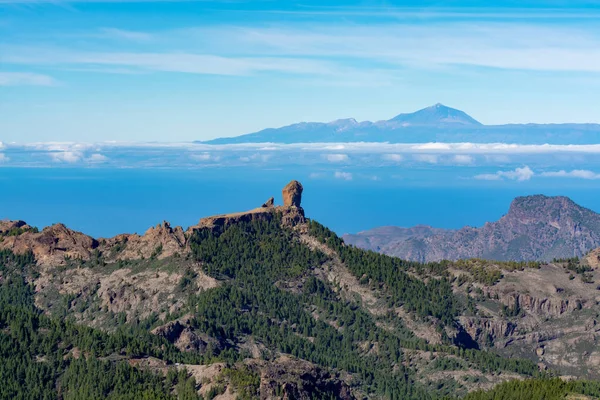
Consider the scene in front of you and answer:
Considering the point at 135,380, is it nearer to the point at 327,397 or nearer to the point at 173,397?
the point at 173,397

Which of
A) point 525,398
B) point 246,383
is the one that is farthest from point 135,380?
point 525,398

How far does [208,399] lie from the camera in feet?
613

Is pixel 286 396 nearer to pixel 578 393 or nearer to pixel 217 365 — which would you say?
pixel 217 365

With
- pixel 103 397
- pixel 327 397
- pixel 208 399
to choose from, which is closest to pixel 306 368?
pixel 327 397

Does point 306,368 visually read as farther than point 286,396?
Yes

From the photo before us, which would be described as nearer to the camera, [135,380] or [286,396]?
[286,396]

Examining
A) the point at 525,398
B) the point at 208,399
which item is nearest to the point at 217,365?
the point at 208,399

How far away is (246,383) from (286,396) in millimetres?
7913

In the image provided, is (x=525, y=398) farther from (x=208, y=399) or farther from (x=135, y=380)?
(x=135, y=380)

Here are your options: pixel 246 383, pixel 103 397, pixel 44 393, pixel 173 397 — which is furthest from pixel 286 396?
pixel 44 393

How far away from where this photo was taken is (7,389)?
199m

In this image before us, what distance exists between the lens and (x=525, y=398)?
645 ft

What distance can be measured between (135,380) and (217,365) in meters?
14.6

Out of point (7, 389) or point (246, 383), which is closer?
point (246, 383)
